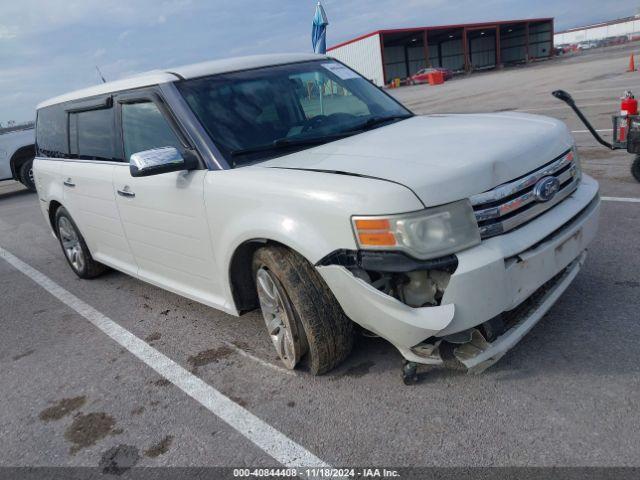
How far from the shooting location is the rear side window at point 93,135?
4098 millimetres

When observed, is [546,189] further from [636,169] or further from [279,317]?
[636,169]

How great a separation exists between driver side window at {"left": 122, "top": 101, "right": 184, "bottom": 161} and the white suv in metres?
0.02

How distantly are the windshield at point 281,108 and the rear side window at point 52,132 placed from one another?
6.95 feet

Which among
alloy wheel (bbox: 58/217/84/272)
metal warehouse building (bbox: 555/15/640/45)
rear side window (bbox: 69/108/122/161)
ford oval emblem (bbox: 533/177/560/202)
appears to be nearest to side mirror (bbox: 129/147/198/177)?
rear side window (bbox: 69/108/122/161)

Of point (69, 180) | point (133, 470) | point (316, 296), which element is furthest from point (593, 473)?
point (69, 180)

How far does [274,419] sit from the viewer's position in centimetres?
274

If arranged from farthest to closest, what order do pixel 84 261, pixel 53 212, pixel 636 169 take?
pixel 636 169
pixel 53 212
pixel 84 261

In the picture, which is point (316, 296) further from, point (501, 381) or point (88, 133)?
point (88, 133)

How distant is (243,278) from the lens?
3236 mm

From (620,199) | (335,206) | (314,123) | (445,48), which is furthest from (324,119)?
(445,48)

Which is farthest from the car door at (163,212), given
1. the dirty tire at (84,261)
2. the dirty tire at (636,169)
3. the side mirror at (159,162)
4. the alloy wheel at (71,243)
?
the dirty tire at (636,169)

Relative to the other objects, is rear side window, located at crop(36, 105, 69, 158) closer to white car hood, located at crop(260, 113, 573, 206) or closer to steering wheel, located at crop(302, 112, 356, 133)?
steering wheel, located at crop(302, 112, 356, 133)

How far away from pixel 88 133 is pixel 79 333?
1.62m

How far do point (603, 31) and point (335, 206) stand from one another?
110739mm
